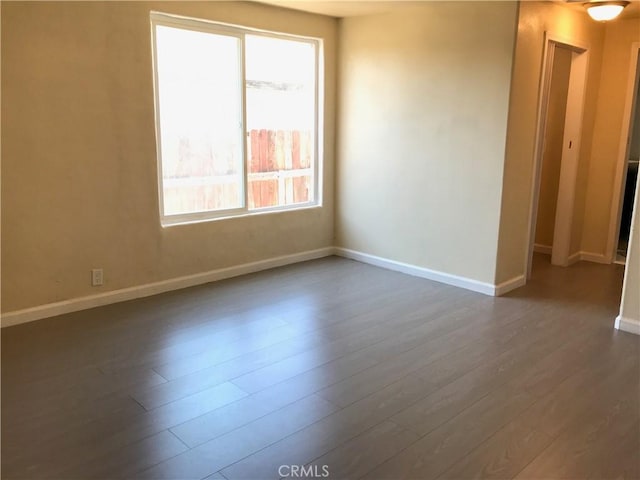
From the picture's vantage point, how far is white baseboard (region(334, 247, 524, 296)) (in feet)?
14.7

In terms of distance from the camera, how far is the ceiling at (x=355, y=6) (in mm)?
4438

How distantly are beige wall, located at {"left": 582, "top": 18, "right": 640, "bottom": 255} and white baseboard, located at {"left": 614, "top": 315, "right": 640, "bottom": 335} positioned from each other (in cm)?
209

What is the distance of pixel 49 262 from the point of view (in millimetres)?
3740

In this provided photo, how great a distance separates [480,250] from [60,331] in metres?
3.27

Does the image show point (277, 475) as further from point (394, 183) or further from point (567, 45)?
point (567, 45)

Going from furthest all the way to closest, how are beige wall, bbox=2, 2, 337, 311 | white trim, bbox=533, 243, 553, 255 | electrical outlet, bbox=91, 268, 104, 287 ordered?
white trim, bbox=533, 243, 553, 255, electrical outlet, bbox=91, 268, 104, 287, beige wall, bbox=2, 2, 337, 311

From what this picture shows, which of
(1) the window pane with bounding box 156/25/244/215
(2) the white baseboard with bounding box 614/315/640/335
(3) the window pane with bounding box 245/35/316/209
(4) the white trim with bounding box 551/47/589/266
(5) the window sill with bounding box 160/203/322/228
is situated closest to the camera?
(2) the white baseboard with bounding box 614/315/640/335

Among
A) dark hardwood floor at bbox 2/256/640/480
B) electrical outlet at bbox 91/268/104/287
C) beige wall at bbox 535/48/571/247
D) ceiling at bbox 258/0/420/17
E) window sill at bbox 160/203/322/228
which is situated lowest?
dark hardwood floor at bbox 2/256/640/480

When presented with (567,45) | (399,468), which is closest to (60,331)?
(399,468)

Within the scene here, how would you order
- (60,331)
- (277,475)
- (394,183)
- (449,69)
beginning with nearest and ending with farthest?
1. (277,475)
2. (60,331)
3. (449,69)
4. (394,183)

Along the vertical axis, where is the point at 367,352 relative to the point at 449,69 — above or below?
below

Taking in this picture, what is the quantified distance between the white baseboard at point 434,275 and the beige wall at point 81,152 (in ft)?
5.64

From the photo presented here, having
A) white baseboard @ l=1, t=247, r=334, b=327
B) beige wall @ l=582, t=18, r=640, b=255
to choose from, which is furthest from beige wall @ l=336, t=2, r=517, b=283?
beige wall @ l=582, t=18, r=640, b=255

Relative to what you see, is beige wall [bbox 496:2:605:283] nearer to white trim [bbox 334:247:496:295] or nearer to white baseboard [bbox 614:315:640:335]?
white trim [bbox 334:247:496:295]
